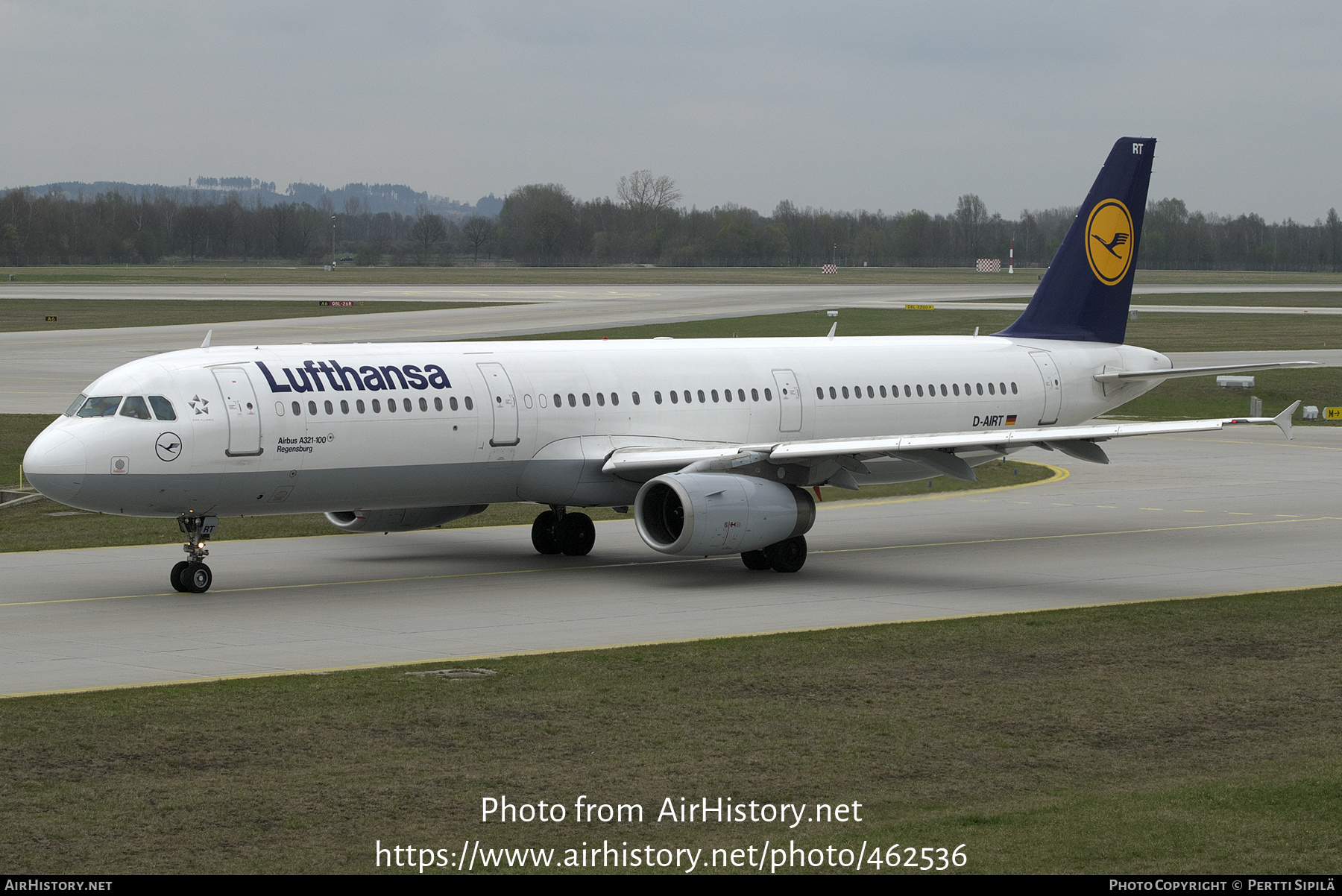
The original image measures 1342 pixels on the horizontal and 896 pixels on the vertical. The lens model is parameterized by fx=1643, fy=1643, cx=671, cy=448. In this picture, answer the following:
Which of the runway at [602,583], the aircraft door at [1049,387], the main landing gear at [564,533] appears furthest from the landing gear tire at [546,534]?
the aircraft door at [1049,387]

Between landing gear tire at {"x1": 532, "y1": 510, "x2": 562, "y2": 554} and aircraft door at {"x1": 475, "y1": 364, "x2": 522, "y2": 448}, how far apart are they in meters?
3.16

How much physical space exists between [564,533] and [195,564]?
23.6ft

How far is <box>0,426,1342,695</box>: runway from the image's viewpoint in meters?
22.2

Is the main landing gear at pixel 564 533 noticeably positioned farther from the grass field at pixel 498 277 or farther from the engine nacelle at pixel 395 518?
the grass field at pixel 498 277

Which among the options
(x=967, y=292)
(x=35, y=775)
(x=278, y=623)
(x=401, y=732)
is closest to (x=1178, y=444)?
(x=278, y=623)

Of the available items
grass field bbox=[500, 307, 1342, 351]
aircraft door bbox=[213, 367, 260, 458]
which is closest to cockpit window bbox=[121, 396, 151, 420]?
aircraft door bbox=[213, 367, 260, 458]

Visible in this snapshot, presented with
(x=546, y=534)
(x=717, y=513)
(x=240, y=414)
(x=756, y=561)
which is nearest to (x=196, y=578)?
(x=240, y=414)

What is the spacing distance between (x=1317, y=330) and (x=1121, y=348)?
60.4 metres

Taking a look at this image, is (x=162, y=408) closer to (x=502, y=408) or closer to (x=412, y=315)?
(x=502, y=408)

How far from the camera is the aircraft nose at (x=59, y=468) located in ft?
80.9

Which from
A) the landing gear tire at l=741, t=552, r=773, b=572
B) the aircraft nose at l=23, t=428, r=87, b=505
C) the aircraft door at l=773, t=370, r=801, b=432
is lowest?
the landing gear tire at l=741, t=552, r=773, b=572

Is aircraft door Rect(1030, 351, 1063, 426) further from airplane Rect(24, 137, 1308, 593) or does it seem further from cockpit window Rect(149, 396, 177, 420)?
cockpit window Rect(149, 396, 177, 420)

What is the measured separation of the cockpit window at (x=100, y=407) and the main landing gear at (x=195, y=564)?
213cm

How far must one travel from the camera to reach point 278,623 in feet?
78.6
